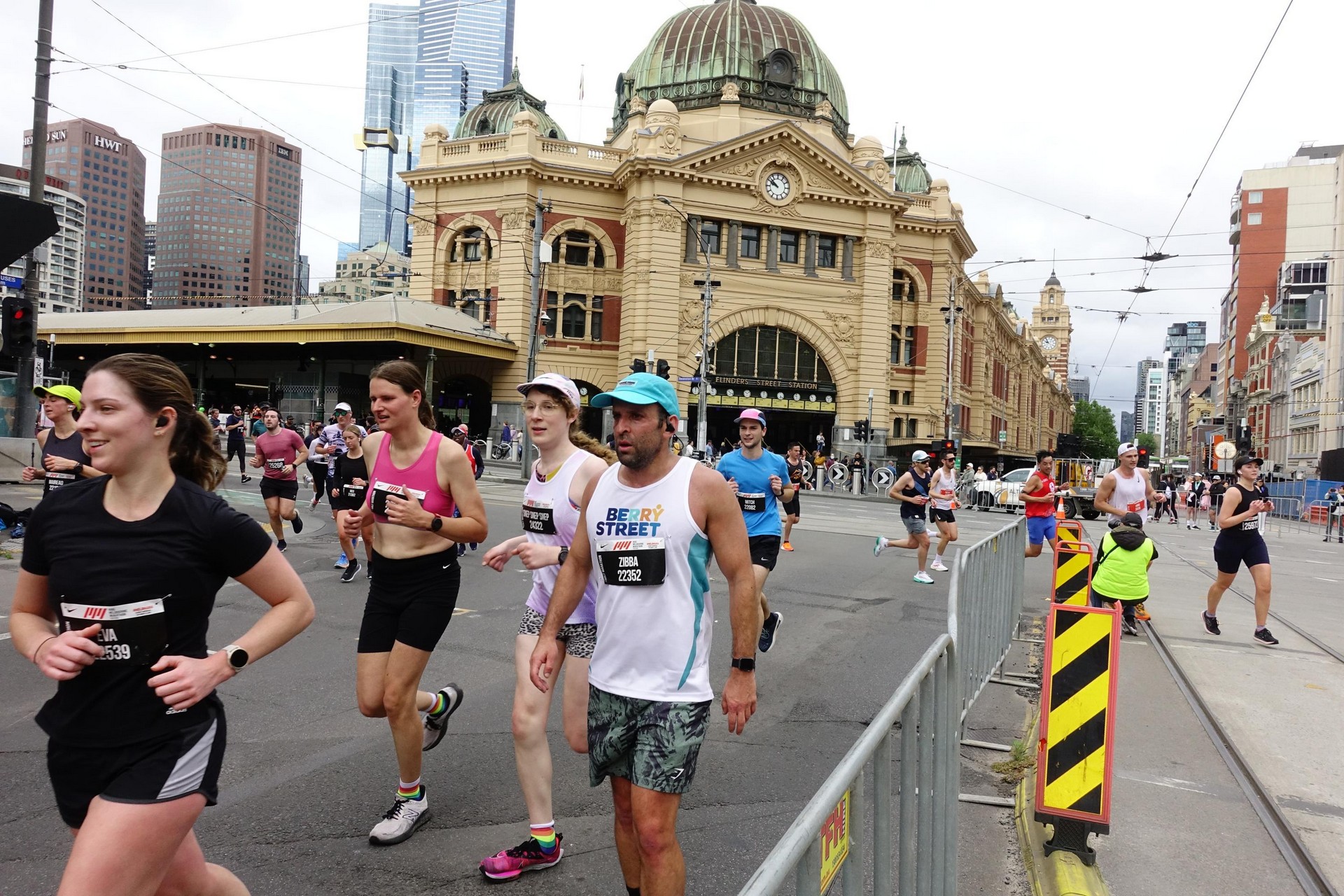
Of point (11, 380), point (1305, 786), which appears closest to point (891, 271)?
point (11, 380)

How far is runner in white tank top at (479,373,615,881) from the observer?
365 centimetres

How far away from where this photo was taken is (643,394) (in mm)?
3137

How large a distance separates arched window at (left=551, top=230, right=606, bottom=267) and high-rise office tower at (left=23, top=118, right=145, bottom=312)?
60.3ft

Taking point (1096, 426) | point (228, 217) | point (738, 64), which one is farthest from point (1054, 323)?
point (228, 217)

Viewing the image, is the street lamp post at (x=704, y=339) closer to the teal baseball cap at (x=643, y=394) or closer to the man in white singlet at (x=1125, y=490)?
the man in white singlet at (x=1125, y=490)

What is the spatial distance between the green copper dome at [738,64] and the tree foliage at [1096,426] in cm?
9642

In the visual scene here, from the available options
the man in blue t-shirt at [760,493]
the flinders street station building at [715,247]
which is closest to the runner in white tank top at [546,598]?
the man in blue t-shirt at [760,493]

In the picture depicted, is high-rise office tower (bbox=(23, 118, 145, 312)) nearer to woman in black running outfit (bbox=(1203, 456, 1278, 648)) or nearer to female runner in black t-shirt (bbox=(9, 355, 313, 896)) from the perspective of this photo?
woman in black running outfit (bbox=(1203, 456, 1278, 648))

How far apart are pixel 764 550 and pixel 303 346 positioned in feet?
124

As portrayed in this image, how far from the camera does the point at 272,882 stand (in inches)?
136

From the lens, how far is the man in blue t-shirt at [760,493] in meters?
7.55

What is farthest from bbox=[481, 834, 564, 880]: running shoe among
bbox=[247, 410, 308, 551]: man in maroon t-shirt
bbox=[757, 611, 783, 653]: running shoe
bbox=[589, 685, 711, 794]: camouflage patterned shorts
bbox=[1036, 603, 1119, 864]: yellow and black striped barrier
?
bbox=[247, 410, 308, 551]: man in maroon t-shirt

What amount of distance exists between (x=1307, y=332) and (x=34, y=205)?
296ft

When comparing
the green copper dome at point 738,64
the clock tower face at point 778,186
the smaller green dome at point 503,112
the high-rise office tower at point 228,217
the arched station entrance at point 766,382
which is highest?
the green copper dome at point 738,64
